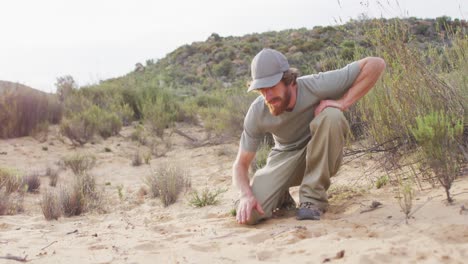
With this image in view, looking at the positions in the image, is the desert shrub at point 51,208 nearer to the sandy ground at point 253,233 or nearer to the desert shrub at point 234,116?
the sandy ground at point 253,233

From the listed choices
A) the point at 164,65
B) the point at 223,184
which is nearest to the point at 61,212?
the point at 223,184

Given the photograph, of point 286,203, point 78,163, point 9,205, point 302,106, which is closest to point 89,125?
point 78,163

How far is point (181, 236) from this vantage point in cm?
353

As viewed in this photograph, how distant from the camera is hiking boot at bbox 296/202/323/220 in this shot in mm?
3552

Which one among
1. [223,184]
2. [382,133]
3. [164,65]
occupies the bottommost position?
[223,184]

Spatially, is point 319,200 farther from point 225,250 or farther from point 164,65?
point 164,65

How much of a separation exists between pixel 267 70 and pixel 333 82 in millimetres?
536

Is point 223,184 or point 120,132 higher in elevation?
point 120,132

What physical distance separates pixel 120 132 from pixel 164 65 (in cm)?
2199

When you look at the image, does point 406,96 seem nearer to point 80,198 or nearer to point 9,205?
point 80,198

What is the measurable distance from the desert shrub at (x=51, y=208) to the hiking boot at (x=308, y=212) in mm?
2168

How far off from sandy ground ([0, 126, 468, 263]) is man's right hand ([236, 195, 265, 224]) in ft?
0.23

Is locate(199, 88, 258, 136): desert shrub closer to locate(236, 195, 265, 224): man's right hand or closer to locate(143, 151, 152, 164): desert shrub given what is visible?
locate(143, 151, 152, 164): desert shrub

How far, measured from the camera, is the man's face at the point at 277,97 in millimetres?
3418
